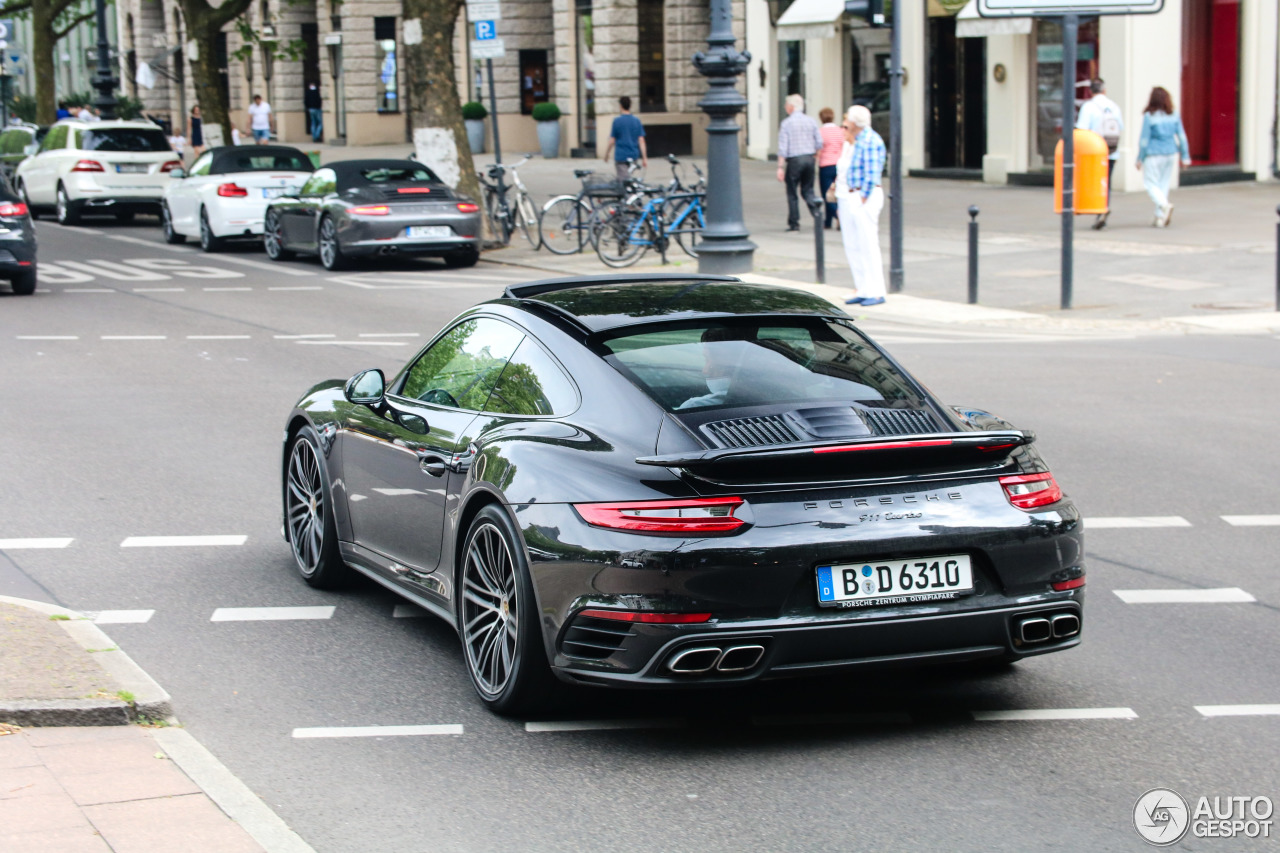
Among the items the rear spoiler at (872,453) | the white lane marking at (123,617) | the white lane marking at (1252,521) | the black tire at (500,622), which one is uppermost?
the rear spoiler at (872,453)

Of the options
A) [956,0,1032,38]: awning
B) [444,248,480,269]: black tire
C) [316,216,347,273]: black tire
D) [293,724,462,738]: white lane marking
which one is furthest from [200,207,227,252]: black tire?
[293,724,462,738]: white lane marking

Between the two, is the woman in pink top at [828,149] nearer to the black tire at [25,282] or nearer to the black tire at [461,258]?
the black tire at [461,258]

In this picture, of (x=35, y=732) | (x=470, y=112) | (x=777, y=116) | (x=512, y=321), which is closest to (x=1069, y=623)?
(x=512, y=321)

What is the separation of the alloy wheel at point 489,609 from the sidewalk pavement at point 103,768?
930 millimetres

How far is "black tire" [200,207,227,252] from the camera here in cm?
2516

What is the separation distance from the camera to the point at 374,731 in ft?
17.5

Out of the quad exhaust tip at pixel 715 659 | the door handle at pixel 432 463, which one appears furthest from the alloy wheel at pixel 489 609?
the quad exhaust tip at pixel 715 659

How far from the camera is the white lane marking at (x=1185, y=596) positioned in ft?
22.1

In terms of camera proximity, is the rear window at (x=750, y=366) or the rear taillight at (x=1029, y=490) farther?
the rear window at (x=750, y=366)

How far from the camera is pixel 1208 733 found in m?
5.16

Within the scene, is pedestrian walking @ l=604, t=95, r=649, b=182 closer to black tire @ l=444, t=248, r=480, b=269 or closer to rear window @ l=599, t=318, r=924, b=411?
black tire @ l=444, t=248, r=480, b=269

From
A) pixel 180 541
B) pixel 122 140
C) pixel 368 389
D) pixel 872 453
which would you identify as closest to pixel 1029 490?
pixel 872 453

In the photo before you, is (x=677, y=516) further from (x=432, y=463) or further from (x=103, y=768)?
(x=103, y=768)

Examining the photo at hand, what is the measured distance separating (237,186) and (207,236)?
91cm
